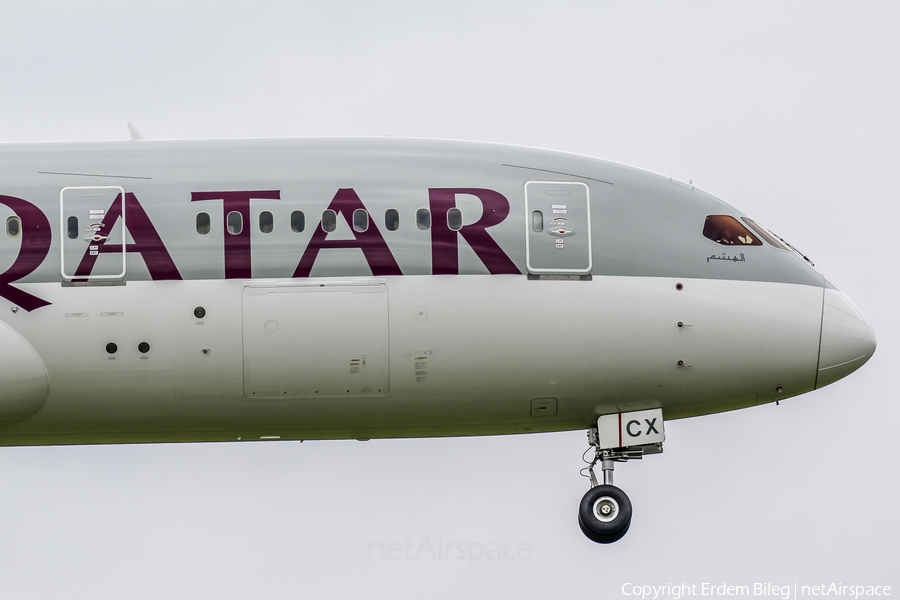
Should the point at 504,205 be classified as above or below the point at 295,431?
above

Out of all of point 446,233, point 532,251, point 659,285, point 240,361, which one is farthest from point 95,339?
point 659,285

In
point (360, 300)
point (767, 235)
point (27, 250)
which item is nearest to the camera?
point (360, 300)

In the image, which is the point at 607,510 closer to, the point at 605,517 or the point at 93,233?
the point at 605,517

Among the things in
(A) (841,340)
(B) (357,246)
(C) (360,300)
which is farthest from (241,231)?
(A) (841,340)

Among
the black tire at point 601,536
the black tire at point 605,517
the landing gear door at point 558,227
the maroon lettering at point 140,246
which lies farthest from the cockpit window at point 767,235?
the maroon lettering at point 140,246

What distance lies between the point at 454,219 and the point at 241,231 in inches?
129

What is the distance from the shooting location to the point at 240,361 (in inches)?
653

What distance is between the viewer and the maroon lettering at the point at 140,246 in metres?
16.7

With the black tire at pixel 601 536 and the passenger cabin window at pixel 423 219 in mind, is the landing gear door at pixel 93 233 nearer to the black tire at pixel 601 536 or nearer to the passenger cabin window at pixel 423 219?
the passenger cabin window at pixel 423 219

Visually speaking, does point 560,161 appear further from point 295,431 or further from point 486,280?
point 295,431

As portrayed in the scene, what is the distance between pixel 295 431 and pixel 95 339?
136 inches

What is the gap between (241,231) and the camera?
16.8 metres

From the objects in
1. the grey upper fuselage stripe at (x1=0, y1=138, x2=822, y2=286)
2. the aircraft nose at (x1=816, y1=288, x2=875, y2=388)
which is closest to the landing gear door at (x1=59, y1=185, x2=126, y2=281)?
the grey upper fuselage stripe at (x1=0, y1=138, x2=822, y2=286)

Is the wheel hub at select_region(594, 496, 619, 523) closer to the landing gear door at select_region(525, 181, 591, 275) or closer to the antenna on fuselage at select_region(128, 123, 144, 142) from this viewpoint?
the landing gear door at select_region(525, 181, 591, 275)
